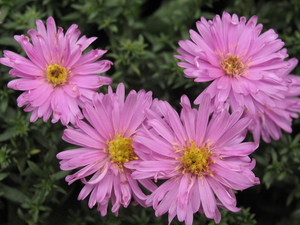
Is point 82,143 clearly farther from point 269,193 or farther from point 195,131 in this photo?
point 269,193

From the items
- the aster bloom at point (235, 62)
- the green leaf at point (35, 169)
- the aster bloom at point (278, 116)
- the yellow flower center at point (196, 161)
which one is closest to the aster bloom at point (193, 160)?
the yellow flower center at point (196, 161)

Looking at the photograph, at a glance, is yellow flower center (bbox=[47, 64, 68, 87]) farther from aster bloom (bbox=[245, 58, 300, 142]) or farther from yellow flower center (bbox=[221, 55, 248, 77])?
aster bloom (bbox=[245, 58, 300, 142])

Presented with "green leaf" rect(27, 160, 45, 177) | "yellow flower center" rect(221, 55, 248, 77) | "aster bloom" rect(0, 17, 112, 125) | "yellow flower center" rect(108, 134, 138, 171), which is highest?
"yellow flower center" rect(221, 55, 248, 77)

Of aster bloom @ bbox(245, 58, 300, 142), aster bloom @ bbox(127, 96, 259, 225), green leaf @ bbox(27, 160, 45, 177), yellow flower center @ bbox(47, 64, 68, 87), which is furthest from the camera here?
aster bloom @ bbox(245, 58, 300, 142)

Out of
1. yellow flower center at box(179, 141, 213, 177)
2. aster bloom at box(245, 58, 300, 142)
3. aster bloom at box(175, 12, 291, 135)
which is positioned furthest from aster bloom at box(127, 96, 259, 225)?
aster bloom at box(245, 58, 300, 142)

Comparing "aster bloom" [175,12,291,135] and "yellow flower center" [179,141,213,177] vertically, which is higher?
"aster bloom" [175,12,291,135]

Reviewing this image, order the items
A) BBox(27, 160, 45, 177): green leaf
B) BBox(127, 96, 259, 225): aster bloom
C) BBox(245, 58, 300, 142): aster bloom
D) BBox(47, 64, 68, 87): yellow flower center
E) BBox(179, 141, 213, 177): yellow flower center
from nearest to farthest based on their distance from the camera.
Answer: BBox(127, 96, 259, 225): aster bloom → BBox(179, 141, 213, 177): yellow flower center → BBox(47, 64, 68, 87): yellow flower center → BBox(27, 160, 45, 177): green leaf → BBox(245, 58, 300, 142): aster bloom

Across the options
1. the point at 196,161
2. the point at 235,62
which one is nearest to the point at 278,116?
the point at 235,62

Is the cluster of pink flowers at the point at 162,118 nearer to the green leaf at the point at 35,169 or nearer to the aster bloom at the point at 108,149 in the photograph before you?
the aster bloom at the point at 108,149
